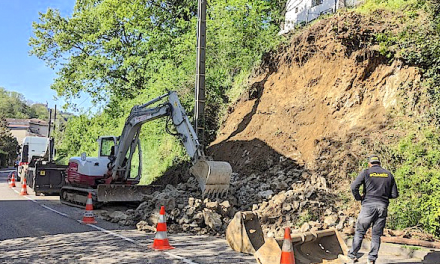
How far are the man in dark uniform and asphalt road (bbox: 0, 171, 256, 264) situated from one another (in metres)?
1.92

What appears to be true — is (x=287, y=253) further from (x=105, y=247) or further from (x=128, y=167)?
(x=128, y=167)

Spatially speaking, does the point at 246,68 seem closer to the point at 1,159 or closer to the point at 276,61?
the point at 276,61

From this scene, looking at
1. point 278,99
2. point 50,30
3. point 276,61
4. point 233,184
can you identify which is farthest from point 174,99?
point 50,30

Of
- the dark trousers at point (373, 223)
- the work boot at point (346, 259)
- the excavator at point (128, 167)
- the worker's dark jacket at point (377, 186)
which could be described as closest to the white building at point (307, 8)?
the excavator at point (128, 167)

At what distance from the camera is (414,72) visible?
13.1 meters

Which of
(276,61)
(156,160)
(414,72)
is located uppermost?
(276,61)

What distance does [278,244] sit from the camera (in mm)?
6848

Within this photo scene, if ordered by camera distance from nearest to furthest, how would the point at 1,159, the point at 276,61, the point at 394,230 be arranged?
the point at 394,230
the point at 276,61
the point at 1,159

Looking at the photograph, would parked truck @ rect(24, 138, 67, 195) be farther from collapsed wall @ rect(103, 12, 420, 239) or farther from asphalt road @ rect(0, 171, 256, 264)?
asphalt road @ rect(0, 171, 256, 264)

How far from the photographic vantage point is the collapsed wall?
1089cm

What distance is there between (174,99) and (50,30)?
23.0m

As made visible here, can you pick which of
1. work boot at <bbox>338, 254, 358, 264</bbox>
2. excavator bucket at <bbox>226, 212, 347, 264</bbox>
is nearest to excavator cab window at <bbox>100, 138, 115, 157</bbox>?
excavator bucket at <bbox>226, 212, 347, 264</bbox>

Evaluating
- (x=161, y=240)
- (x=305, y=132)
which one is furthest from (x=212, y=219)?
(x=305, y=132)

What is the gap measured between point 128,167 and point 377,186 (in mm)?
10289
